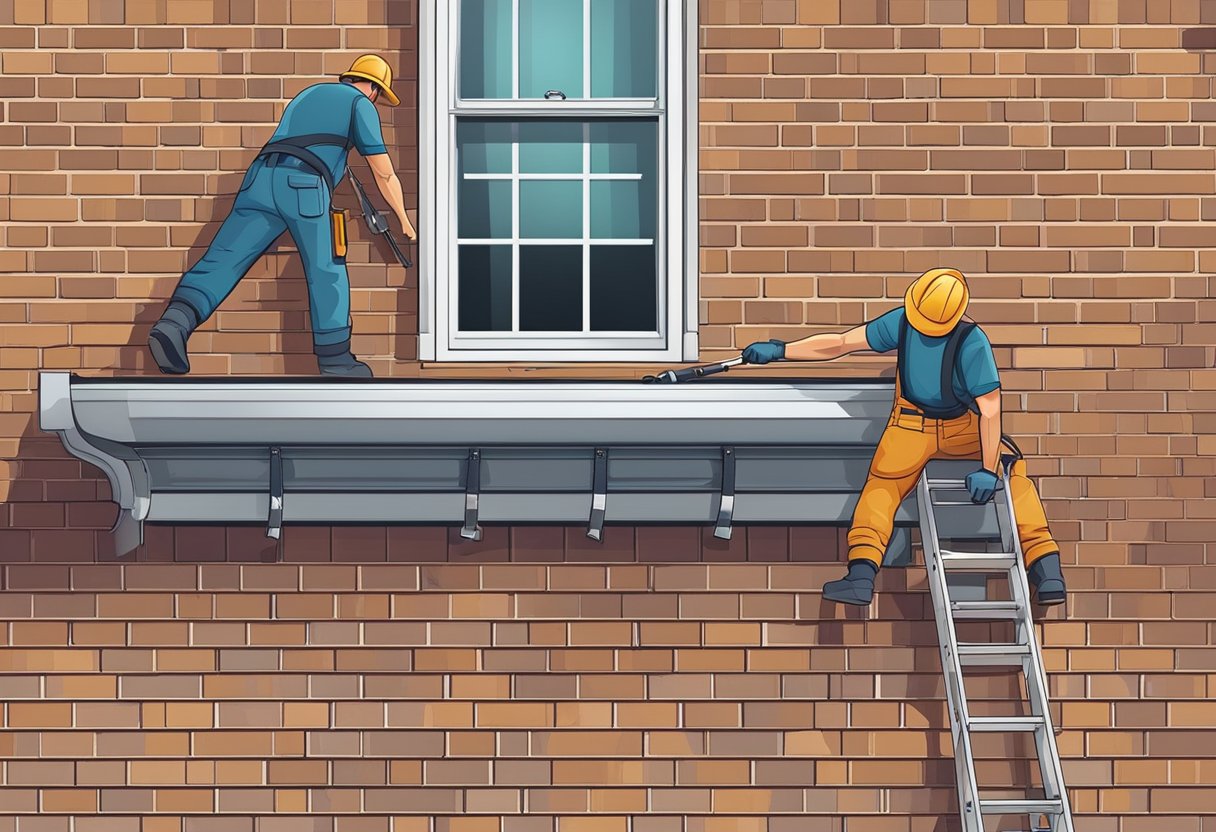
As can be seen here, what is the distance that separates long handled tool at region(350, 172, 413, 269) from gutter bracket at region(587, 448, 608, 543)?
113 centimetres

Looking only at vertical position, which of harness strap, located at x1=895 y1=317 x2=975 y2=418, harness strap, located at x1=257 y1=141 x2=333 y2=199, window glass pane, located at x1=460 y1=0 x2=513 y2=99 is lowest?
harness strap, located at x1=895 y1=317 x2=975 y2=418

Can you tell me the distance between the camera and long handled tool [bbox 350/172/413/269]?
4625mm

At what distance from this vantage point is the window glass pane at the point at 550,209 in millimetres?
4770

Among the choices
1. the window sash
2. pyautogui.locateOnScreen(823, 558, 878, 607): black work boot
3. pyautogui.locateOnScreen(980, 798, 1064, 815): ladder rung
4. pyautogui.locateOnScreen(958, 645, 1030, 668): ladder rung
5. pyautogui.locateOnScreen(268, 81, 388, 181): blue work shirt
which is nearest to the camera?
pyautogui.locateOnScreen(980, 798, 1064, 815): ladder rung

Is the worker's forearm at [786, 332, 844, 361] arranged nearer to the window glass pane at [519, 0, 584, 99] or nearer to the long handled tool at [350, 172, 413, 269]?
the window glass pane at [519, 0, 584, 99]

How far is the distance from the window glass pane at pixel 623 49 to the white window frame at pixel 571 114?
0.07 metres

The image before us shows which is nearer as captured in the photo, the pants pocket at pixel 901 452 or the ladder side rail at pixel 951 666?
the ladder side rail at pixel 951 666

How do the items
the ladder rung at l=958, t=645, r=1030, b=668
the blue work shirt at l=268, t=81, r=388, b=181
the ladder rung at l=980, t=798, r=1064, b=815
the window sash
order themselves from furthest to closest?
the window sash, the blue work shirt at l=268, t=81, r=388, b=181, the ladder rung at l=958, t=645, r=1030, b=668, the ladder rung at l=980, t=798, r=1064, b=815

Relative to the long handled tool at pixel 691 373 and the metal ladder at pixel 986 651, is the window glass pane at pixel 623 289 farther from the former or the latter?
the metal ladder at pixel 986 651

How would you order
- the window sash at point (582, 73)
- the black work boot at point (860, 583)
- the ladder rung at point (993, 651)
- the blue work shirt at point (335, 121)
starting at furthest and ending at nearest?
the window sash at point (582, 73), the blue work shirt at point (335, 121), the black work boot at point (860, 583), the ladder rung at point (993, 651)

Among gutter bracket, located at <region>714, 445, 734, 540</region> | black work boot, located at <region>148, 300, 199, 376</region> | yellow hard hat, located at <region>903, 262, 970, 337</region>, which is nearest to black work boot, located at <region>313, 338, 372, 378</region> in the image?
black work boot, located at <region>148, 300, 199, 376</region>

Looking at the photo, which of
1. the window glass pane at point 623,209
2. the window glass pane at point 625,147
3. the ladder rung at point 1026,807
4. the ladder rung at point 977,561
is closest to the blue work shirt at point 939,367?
the ladder rung at point 977,561

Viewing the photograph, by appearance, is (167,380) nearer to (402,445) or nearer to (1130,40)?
(402,445)

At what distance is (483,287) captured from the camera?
4777 mm
